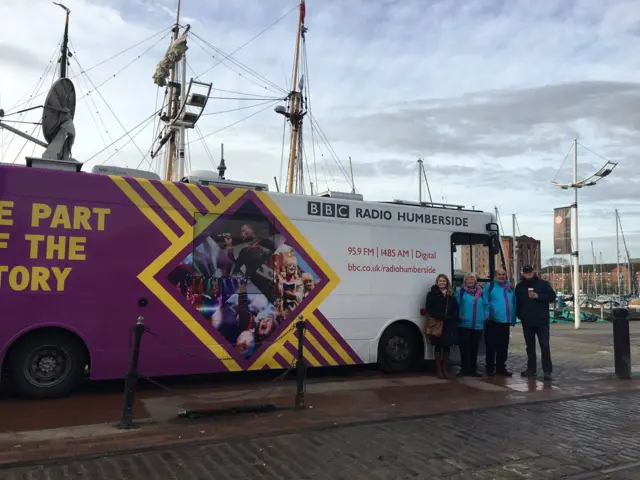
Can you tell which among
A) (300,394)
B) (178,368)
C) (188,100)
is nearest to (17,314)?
(178,368)

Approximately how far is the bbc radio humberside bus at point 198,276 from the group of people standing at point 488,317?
50 cm

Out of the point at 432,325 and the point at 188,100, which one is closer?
the point at 432,325

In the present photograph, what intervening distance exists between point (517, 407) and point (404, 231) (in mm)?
3539

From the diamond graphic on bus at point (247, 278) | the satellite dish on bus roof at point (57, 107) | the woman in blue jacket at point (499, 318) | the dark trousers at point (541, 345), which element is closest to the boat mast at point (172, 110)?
the satellite dish on bus roof at point (57, 107)

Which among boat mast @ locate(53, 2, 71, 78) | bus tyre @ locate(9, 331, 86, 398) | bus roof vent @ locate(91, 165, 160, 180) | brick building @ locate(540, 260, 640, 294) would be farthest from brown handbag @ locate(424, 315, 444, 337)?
brick building @ locate(540, 260, 640, 294)

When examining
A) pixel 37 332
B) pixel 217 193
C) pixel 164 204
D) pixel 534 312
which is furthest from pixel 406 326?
pixel 37 332

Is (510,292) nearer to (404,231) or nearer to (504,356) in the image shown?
(504,356)

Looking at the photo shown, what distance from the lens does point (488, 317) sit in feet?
31.5

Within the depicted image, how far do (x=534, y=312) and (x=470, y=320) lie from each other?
1266 millimetres

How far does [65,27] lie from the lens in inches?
942

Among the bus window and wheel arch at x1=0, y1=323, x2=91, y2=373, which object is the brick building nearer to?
the bus window

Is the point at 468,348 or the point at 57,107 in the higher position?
the point at 57,107

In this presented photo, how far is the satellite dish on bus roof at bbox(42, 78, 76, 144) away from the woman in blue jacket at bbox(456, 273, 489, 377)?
332 inches

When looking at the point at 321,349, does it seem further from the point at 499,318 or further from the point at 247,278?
the point at 499,318
